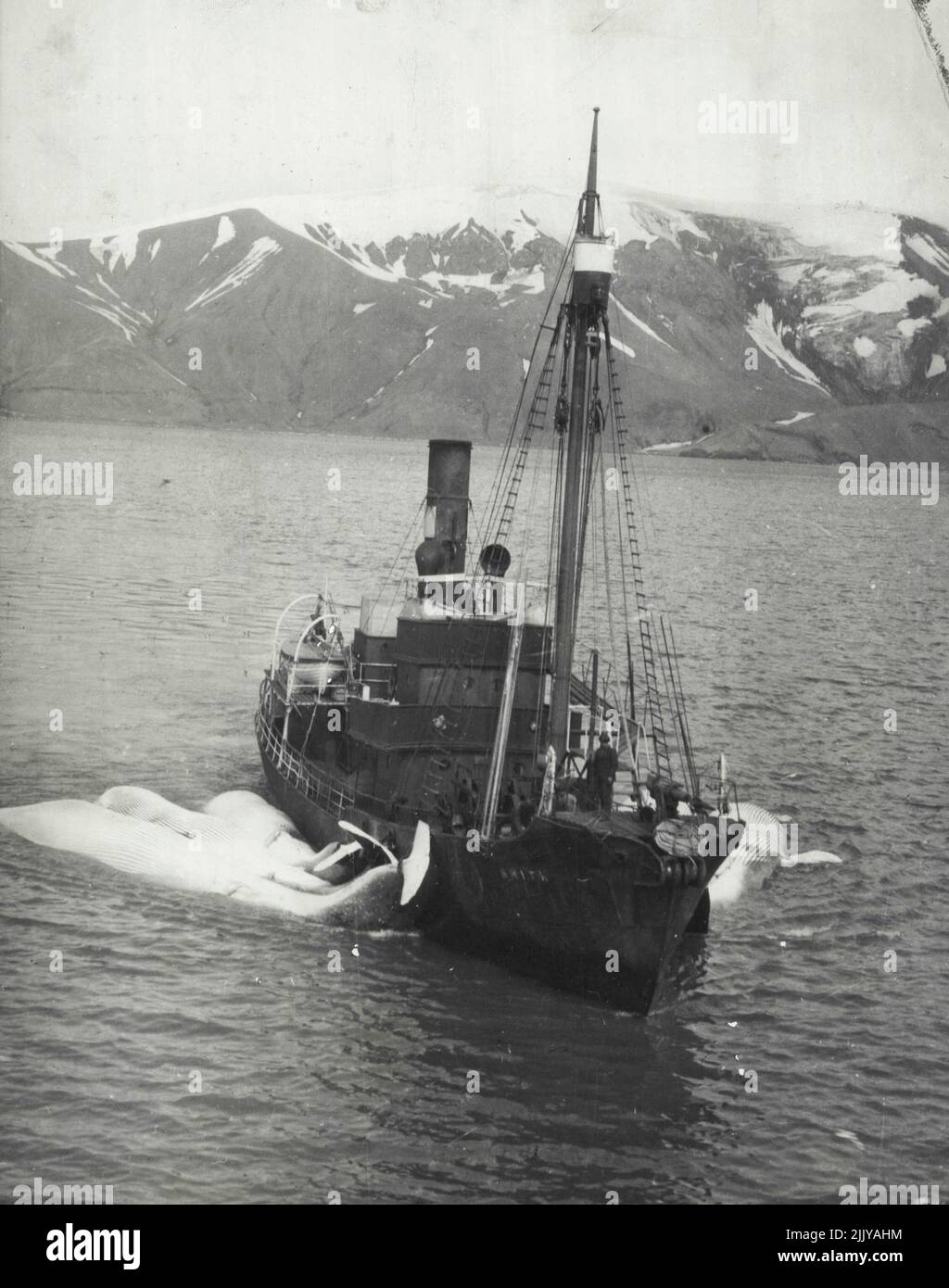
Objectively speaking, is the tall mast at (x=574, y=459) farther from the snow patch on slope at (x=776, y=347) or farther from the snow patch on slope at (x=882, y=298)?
the snow patch on slope at (x=776, y=347)

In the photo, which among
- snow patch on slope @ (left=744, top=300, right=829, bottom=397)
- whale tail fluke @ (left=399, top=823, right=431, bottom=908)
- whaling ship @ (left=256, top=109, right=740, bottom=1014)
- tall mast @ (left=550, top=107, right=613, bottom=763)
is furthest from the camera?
snow patch on slope @ (left=744, top=300, right=829, bottom=397)

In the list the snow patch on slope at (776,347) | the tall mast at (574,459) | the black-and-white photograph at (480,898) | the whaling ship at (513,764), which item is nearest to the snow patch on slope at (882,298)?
the snow patch on slope at (776,347)

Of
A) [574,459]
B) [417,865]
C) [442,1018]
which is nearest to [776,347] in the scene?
[574,459]

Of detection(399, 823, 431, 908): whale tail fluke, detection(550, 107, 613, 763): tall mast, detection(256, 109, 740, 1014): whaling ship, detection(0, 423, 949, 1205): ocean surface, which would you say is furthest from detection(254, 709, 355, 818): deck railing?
detection(550, 107, 613, 763): tall mast

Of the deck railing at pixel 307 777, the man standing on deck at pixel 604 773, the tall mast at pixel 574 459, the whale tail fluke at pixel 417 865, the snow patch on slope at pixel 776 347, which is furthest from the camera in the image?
the snow patch on slope at pixel 776 347

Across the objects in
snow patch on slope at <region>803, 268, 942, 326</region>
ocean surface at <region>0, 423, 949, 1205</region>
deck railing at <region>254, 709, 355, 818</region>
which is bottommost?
ocean surface at <region>0, 423, 949, 1205</region>

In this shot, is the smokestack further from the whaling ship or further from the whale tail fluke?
the whale tail fluke

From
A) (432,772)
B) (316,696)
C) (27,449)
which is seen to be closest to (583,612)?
(316,696)
